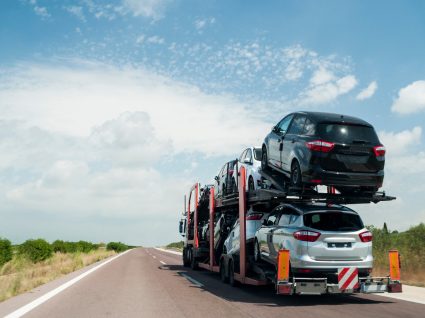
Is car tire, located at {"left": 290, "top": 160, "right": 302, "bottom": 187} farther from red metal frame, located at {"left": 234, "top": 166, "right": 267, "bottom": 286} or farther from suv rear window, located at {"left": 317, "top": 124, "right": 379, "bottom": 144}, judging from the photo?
red metal frame, located at {"left": 234, "top": 166, "right": 267, "bottom": 286}

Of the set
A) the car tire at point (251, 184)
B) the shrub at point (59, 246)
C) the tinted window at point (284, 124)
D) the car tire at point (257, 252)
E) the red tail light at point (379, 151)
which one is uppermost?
the tinted window at point (284, 124)

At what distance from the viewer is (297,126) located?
10.9 metres

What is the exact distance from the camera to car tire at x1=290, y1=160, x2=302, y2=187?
10.2 meters

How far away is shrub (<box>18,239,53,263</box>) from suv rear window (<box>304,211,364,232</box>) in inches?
1436

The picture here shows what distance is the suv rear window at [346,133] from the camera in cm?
996

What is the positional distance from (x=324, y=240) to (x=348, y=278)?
33.1 inches

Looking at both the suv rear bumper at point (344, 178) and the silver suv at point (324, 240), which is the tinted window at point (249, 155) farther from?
the suv rear bumper at point (344, 178)

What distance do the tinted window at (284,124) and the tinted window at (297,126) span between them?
0.87 ft

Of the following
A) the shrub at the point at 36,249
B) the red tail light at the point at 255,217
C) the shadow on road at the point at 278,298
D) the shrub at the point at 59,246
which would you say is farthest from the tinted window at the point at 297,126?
the shrub at the point at 59,246

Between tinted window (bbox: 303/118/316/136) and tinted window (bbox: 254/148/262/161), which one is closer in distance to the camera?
tinted window (bbox: 303/118/316/136)

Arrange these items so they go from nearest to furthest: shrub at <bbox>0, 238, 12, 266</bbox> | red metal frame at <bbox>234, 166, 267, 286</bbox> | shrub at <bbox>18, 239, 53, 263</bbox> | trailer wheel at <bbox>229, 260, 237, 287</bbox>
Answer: red metal frame at <bbox>234, 166, 267, 286</bbox>, trailer wheel at <bbox>229, 260, 237, 287</bbox>, shrub at <bbox>0, 238, 12, 266</bbox>, shrub at <bbox>18, 239, 53, 263</bbox>

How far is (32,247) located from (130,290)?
3461cm

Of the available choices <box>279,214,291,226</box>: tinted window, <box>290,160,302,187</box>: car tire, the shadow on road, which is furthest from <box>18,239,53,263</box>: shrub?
<box>290,160,302,187</box>: car tire

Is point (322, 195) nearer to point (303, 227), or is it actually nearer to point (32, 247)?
point (303, 227)
